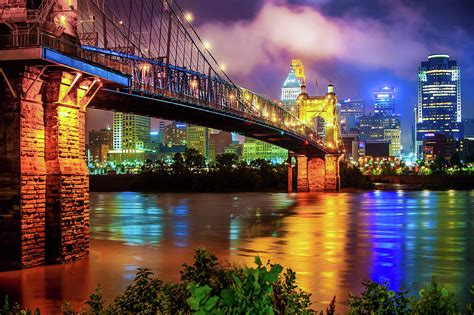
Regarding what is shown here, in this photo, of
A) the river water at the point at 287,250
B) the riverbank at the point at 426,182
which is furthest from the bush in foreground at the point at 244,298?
the riverbank at the point at 426,182

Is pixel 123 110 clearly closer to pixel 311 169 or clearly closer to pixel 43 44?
pixel 43 44

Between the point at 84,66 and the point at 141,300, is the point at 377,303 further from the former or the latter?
the point at 84,66

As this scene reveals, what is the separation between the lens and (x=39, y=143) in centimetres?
2002

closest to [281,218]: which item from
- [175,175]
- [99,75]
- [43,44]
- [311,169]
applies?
[99,75]

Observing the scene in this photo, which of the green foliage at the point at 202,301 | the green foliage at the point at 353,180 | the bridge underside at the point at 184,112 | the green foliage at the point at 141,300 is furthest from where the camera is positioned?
the green foliage at the point at 353,180

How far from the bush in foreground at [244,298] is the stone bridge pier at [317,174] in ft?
279

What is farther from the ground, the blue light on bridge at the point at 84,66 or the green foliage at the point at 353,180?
the blue light on bridge at the point at 84,66

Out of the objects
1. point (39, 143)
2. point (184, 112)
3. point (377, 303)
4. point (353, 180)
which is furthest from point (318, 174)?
point (377, 303)

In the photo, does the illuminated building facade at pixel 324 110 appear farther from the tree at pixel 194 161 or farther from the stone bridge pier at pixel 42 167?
the stone bridge pier at pixel 42 167

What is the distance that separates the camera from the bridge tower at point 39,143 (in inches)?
744

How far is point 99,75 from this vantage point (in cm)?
2205

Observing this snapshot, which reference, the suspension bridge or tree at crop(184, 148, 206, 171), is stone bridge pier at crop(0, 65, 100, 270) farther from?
tree at crop(184, 148, 206, 171)

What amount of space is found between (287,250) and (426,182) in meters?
96.5

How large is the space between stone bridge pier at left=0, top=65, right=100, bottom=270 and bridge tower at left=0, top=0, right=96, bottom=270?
3 centimetres
